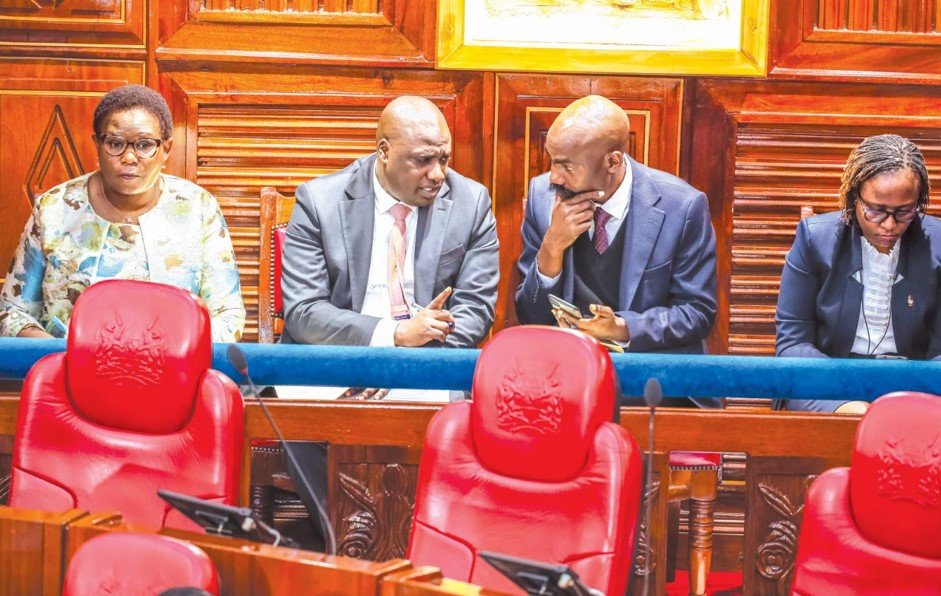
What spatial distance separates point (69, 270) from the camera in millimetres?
3141

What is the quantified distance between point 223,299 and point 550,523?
1440mm

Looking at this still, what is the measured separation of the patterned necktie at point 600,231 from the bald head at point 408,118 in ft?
1.46

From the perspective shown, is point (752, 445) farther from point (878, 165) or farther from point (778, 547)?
point (878, 165)

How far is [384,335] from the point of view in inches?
120

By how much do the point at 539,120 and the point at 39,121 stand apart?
154cm

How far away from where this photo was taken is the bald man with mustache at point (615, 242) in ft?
10.3

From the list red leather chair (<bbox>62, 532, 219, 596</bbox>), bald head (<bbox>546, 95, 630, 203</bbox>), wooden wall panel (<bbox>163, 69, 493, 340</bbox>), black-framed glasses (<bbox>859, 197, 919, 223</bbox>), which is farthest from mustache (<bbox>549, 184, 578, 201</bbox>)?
red leather chair (<bbox>62, 532, 219, 596</bbox>)

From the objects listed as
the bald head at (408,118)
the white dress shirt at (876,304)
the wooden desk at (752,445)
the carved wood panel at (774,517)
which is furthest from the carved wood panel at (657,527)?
the bald head at (408,118)

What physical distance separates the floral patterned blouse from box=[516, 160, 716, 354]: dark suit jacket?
0.76 metres

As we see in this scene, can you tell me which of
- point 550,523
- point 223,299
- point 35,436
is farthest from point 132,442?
point 223,299

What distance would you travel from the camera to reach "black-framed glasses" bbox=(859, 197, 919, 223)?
299 centimetres

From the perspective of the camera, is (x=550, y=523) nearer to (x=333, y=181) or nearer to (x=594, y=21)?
(x=333, y=181)

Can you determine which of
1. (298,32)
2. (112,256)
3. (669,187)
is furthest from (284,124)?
(669,187)

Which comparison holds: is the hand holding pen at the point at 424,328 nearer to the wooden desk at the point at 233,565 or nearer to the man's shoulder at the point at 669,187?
the man's shoulder at the point at 669,187
